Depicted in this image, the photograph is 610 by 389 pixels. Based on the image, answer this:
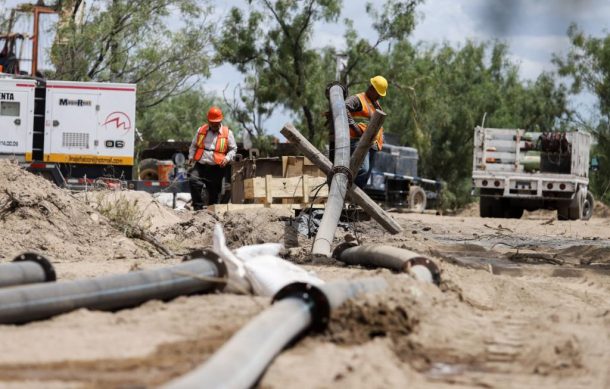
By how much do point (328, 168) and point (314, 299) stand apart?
7.41m

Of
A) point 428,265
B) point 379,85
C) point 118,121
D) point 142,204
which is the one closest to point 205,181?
point 142,204

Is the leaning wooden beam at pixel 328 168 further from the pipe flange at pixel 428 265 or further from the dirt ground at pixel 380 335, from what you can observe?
the pipe flange at pixel 428 265

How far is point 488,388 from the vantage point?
19.6ft

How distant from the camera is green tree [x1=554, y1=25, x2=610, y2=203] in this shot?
44.8 meters

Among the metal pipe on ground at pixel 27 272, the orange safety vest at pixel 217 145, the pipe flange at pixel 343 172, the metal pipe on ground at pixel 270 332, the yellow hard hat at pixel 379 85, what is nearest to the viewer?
the metal pipe on ground at pixel 270 332

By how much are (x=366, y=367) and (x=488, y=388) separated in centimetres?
65

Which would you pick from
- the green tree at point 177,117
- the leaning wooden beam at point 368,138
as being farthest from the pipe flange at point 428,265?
the green tree at point 177,117

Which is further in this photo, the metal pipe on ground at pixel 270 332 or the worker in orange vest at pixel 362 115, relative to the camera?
the worker in orange vest at pixel 362 115

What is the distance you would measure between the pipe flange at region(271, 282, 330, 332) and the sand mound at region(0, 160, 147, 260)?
5.75m

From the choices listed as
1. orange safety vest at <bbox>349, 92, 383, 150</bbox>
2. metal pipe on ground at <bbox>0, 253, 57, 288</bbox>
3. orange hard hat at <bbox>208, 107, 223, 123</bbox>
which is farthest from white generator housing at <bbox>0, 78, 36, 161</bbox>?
metal pipe on ground at <bbox>0, 253, 57, 288</bbox>

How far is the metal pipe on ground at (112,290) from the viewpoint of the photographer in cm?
714

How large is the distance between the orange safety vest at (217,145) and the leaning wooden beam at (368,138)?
507 centimetres

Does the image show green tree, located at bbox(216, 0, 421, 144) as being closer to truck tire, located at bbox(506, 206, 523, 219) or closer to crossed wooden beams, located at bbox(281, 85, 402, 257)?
truck tire, located at bbox(506, 206, 523, 219)

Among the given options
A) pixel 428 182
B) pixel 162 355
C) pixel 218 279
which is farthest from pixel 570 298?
pixel 428 182
